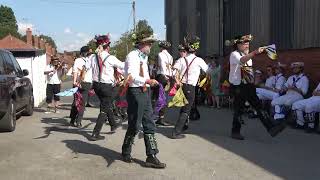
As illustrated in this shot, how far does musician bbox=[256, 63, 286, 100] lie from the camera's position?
46.3ft

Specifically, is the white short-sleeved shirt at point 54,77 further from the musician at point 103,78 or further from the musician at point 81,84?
the musician at point 103,78

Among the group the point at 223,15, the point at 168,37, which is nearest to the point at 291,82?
the point at 223,15

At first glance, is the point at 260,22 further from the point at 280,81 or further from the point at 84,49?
the point at 84,49

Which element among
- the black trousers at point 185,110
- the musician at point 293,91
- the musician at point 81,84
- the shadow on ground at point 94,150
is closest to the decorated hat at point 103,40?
the black trousers at point 185,110

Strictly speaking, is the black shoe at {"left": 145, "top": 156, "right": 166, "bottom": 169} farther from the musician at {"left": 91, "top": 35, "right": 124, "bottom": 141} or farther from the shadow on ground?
the musician at {"left": 91, "top": 35, "right": 124, "bottom": 141}

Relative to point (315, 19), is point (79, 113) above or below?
below

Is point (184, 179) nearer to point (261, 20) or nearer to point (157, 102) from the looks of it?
Result: point (157, 102)

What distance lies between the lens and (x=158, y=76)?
1341 centimetres

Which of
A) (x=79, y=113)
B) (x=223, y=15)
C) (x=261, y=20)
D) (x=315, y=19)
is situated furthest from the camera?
(x=223, y=15)

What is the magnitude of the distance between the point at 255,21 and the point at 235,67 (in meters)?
8.15

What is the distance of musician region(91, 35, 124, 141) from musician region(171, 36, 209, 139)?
49.0 inches

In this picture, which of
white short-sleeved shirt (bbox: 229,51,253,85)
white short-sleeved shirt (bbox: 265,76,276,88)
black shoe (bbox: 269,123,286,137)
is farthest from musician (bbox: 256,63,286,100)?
black shoe (bbox: 269,123,286,137)

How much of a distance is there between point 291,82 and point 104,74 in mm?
4705

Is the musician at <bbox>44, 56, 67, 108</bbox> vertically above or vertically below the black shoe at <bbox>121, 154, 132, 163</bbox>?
above
